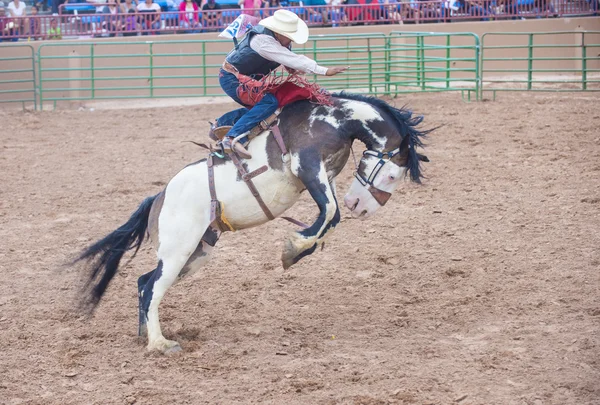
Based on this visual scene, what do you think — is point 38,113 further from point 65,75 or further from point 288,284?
point 288,284

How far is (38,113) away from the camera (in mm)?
15211

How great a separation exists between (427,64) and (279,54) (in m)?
12.1

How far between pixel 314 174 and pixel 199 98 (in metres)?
12.1

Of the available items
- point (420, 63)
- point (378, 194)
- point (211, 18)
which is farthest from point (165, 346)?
point (211, 18)

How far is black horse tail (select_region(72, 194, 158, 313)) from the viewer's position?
5.49 m

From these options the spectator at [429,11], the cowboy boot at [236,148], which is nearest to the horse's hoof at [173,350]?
the cowboy boot at [236,148]

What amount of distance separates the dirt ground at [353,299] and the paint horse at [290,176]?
1.88ft

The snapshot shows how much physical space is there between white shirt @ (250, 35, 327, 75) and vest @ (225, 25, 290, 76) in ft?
0.24

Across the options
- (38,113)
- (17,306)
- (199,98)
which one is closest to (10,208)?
(17,306)

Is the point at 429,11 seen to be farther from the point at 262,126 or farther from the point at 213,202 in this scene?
the point at 213,202

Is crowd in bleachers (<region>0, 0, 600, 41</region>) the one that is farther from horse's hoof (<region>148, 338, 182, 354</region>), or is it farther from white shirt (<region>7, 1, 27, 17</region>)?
horse's hoof (<region>148, 338, 182, 354</region>)

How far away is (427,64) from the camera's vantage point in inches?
653

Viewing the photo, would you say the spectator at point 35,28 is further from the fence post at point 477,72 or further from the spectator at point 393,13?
the fence post at point 477,72

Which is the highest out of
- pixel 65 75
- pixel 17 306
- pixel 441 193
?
pixel 65 75
